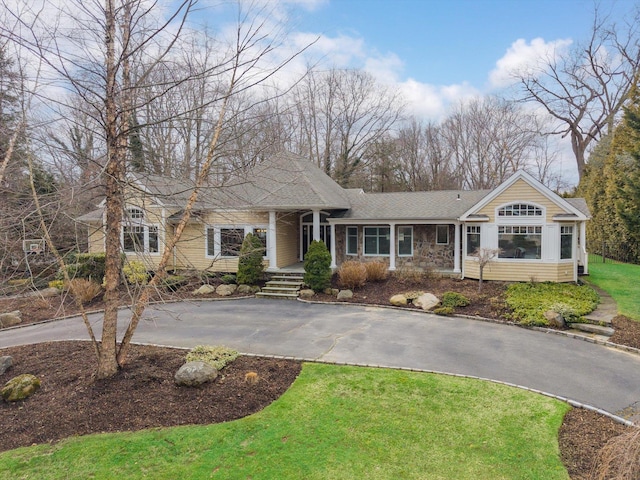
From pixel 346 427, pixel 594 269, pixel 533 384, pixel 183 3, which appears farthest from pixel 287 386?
pixel 594 269

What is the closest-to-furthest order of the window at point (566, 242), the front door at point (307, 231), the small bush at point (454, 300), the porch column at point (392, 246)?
1. the small bush at point (454, 300)
2. the window at point (566, 242)
3. the porch column at point (392, 246)
4. the front door at point (307, 231)

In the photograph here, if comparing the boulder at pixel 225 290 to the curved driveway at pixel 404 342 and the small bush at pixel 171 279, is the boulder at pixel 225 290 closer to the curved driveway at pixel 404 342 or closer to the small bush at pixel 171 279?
the curved driveway at pixel 404 342

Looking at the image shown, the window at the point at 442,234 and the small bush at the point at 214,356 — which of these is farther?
the window at the point at 442,234

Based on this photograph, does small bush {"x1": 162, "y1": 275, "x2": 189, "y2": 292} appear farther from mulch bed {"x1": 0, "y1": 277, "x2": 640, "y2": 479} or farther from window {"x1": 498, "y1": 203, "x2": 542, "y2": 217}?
window {"x1": 498, "y1": 203, "x2": 542, "y2": 217}

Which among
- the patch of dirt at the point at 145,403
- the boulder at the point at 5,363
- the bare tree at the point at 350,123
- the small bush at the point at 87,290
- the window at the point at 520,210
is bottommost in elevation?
the patch of dirt at the point at 145,403

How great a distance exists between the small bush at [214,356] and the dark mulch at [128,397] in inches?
5.6

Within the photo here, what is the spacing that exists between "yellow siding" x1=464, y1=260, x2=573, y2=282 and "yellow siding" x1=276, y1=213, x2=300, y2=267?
7775mm

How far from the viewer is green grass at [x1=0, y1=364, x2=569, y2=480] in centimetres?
427

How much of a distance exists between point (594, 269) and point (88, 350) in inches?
825

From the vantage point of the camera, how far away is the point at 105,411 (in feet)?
17.8

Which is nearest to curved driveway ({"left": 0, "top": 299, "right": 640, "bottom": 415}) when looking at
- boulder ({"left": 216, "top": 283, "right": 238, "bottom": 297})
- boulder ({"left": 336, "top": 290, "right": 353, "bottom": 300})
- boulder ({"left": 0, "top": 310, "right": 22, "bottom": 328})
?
boulder ({"left": 0, "top": 310, "right": 22, "bottom": 328})

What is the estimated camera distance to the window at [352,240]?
17.1 metres

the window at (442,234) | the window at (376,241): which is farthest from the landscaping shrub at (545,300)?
the window at (376,241)

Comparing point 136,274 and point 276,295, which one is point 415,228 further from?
point 136,274
